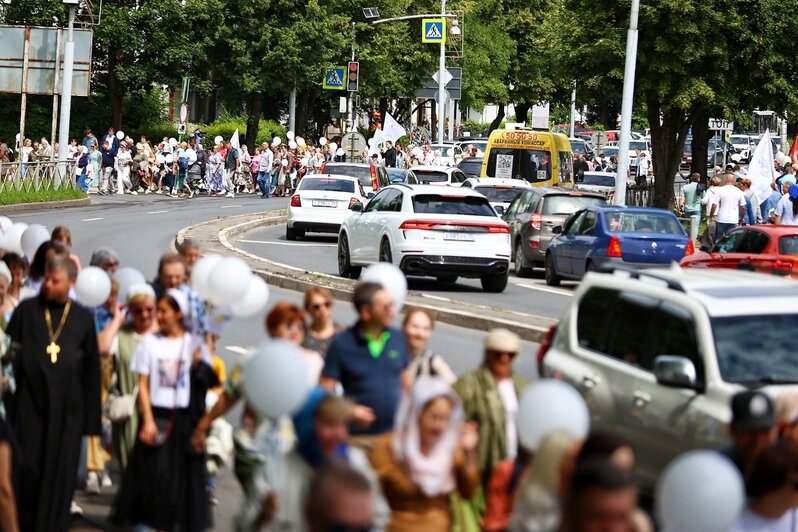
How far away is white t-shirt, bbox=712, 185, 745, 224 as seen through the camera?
29328mm

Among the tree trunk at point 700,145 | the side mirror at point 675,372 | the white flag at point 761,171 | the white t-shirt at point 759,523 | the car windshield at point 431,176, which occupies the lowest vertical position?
the white t-shirt at point 759,523

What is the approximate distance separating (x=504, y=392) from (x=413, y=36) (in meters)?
84.5

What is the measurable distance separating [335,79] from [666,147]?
24498mm

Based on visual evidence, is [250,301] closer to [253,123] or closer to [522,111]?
[253,123]

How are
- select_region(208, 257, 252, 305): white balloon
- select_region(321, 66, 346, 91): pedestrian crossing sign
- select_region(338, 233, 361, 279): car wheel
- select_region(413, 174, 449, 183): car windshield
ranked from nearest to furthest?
select_region(208, 257, 252, 305): white balloon → select_region(338, 233, 361, 279): car wheel → select_region(413, 174, 449, 183): car windshield → select_region(321, 66, 346, 91): pedestrian crossing sign

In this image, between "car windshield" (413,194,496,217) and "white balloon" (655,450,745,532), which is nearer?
"white balloon" (655,450,745,532)

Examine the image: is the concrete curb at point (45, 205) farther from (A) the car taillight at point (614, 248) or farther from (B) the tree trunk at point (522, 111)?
(B) the tree trunk at point (522, 111)

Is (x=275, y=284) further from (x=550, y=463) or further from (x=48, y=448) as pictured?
(x=550, y=463)

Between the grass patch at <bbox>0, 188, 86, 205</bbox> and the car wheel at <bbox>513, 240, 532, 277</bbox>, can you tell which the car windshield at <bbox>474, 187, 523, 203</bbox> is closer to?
the car wheel at <bbox>513, 240, 532, 277</bbox>

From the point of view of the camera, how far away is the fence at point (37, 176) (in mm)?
41406

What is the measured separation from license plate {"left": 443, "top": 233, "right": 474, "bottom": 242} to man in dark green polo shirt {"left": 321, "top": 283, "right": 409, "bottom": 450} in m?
16.3

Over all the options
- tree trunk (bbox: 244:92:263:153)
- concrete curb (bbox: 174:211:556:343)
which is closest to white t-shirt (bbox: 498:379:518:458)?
concrete curb (bbox: 174:211:556:343)

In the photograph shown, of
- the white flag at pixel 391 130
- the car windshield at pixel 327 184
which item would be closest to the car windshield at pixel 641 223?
the car windshield at pixel 327 184

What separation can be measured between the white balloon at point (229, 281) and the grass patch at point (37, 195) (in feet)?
104
